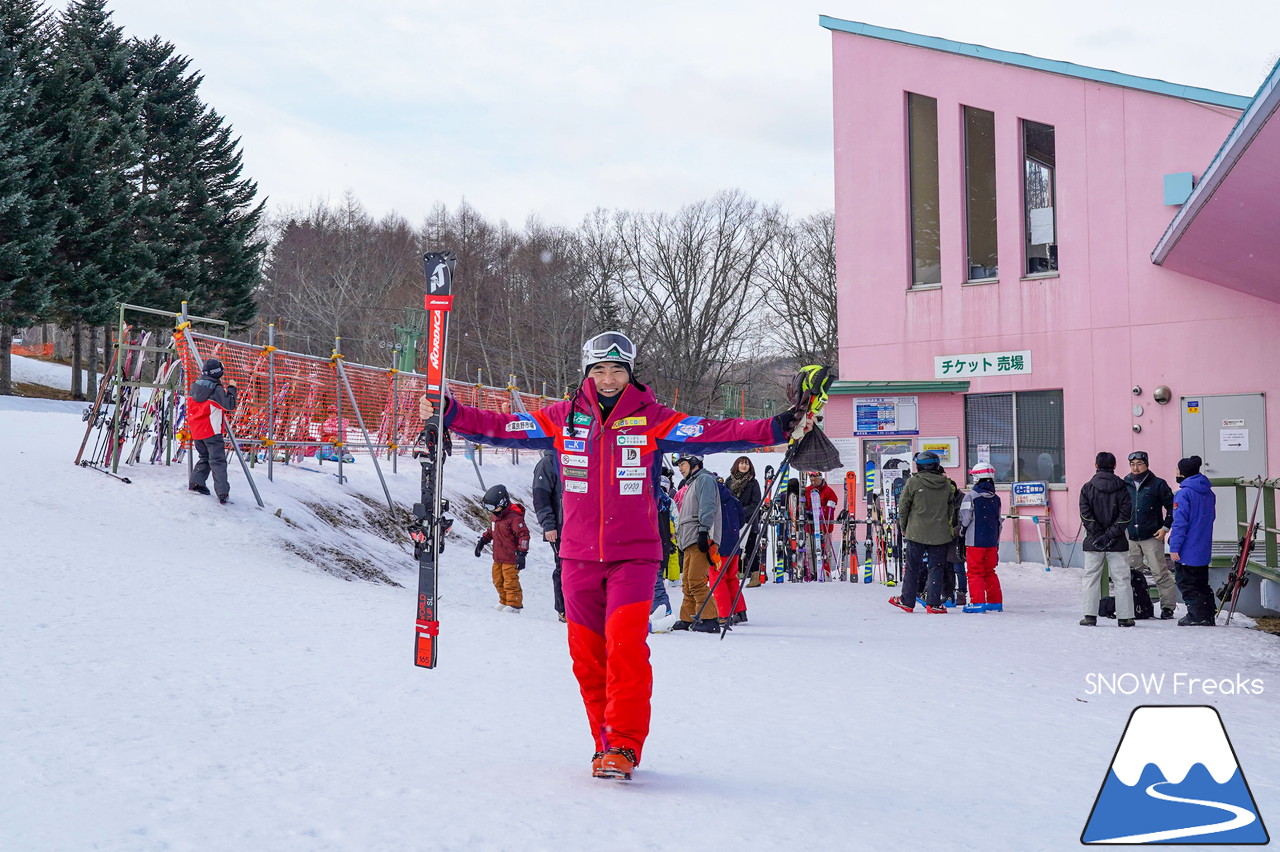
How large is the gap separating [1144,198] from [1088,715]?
1337 centimetres

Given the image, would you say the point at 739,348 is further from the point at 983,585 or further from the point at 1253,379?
the point at 983,585

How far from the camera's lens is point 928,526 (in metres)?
12.1

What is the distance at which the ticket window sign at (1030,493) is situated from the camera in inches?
710

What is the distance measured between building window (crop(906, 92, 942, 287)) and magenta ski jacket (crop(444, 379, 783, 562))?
15.4 metres

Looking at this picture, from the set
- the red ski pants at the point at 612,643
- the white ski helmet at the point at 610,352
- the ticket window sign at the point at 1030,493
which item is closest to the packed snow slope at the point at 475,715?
the red ski pants at the point at 612,643

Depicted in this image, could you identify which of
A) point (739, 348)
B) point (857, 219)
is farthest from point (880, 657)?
point (739, 348)

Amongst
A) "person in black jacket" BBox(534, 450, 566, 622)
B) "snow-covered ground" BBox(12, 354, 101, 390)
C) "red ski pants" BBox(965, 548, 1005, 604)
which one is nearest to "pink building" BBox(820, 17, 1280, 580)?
"red ski pants" BBox(965, 548, 1005, 604)

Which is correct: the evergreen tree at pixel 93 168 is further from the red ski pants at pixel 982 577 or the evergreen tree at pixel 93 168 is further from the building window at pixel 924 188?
the red ski pants at pixel 982 577

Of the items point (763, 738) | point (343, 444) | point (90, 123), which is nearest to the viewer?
point (763, 738)

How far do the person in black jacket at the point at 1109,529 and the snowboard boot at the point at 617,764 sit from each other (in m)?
7.53

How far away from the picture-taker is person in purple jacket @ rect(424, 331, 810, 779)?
4812 millimetres

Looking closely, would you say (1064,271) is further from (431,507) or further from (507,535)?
(431,507)

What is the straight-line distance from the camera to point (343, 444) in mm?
16016

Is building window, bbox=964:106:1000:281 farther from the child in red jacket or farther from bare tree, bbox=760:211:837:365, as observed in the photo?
bare tree, bbox=760:211:837:365
